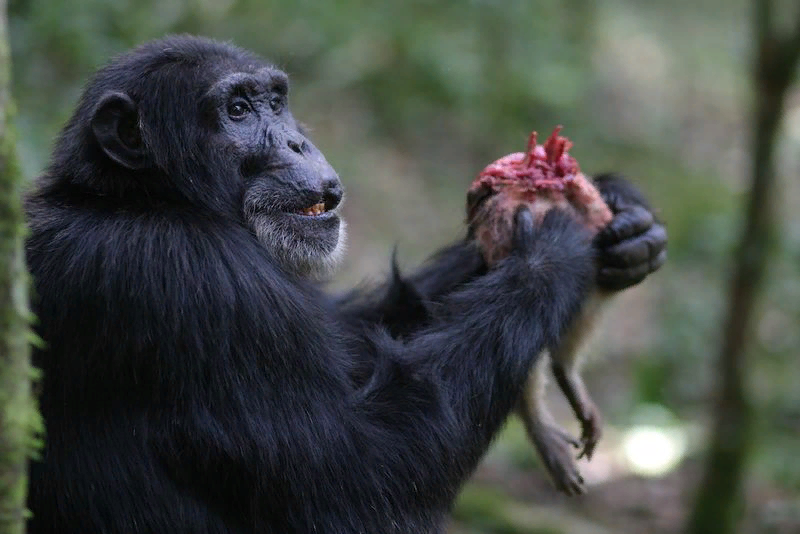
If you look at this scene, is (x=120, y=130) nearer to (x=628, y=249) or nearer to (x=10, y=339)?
(x=10, y=339)

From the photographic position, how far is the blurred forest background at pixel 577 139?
887 cm

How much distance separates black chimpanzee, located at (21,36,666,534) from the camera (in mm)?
4027

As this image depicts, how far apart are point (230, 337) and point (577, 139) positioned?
1283 cm

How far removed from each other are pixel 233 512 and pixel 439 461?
0.85 metres

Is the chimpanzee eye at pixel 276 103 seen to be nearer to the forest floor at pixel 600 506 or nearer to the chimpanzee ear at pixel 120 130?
the chimpanzee ear at pixel 120 130

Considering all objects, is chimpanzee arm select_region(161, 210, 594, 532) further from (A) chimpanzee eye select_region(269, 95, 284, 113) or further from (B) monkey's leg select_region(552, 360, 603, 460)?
(A) chimpanzee eye select_region(269, 95, 284, 113)

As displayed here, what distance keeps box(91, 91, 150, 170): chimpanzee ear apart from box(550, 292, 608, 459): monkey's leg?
2147 millimetres

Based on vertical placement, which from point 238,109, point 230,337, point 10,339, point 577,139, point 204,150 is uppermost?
point 577,139

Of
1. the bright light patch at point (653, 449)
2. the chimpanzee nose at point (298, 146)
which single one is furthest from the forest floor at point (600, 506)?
the chimpanzee nose at point (298, 146)

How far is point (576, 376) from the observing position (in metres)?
5.19

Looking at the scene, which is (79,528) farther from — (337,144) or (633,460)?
(337,144)

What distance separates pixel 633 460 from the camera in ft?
33.6

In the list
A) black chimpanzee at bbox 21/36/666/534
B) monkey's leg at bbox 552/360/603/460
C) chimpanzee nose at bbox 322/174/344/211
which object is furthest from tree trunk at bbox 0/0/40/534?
monkey's leg at bbox 552/360/603/460

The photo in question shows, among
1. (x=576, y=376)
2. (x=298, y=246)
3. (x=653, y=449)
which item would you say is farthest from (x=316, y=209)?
(x=653, y=449)
